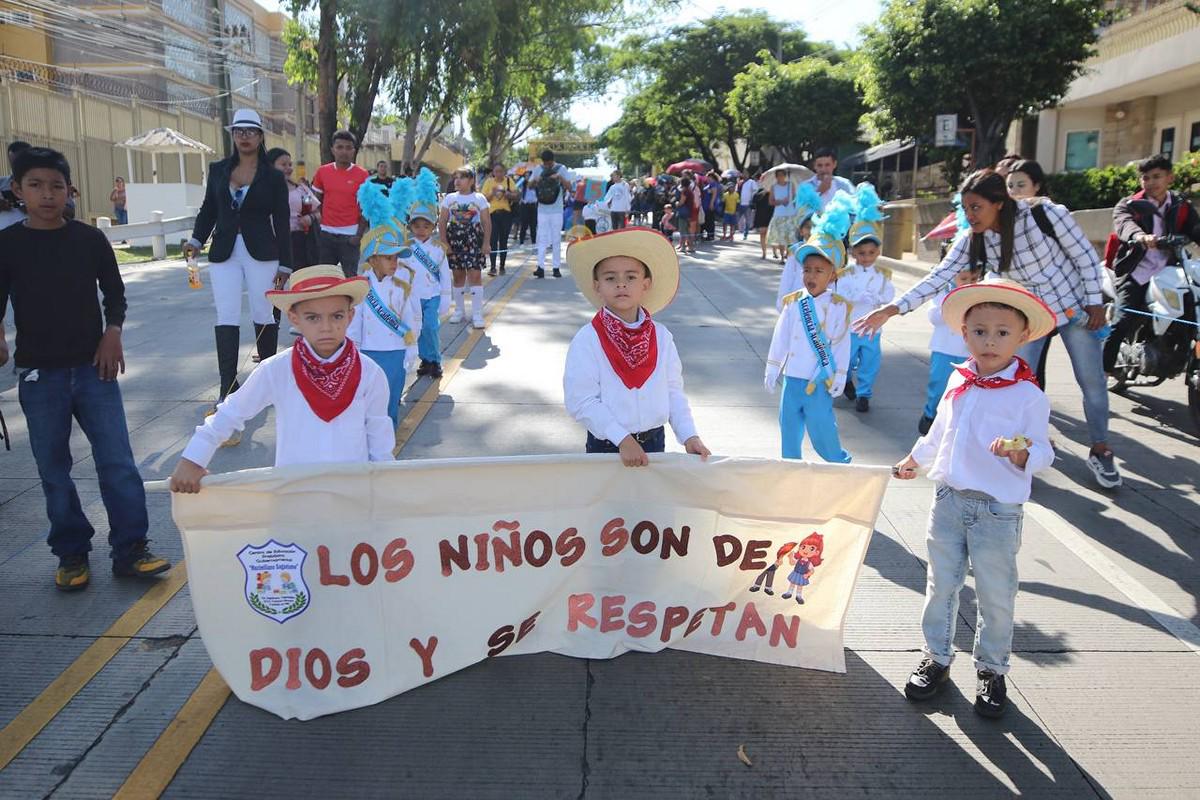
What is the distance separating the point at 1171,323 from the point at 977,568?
494 cm

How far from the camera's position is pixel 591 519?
3.61m

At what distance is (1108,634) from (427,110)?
2273 centimetres

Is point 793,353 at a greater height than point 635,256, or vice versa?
point 635,256

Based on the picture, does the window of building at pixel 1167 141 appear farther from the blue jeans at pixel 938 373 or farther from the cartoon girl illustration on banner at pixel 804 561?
the cartoon girl illustration on banner at pixel 804 561

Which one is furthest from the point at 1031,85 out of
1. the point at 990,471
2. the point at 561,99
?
the point at 561,99

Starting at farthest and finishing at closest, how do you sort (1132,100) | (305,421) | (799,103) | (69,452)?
(799,103)
(1132,100)
(69,452)
(305,421)

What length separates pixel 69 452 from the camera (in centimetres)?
440

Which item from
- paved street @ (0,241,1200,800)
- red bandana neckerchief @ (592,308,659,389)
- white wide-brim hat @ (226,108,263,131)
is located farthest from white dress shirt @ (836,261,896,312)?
white wide-brim hat @ (226,108,263,131)

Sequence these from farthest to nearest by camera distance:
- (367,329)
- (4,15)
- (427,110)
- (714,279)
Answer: (4,15) → (427,110) → (714,279) → (367,329)

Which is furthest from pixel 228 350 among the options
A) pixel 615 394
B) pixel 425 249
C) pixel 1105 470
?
pixel 1105 470

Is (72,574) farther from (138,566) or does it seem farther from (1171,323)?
(1171,323)

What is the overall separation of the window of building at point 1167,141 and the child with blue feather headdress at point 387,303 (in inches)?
986

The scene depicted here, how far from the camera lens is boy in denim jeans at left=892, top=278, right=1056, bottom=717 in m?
3.35

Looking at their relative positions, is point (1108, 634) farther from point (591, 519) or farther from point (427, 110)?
point (427, 110)
